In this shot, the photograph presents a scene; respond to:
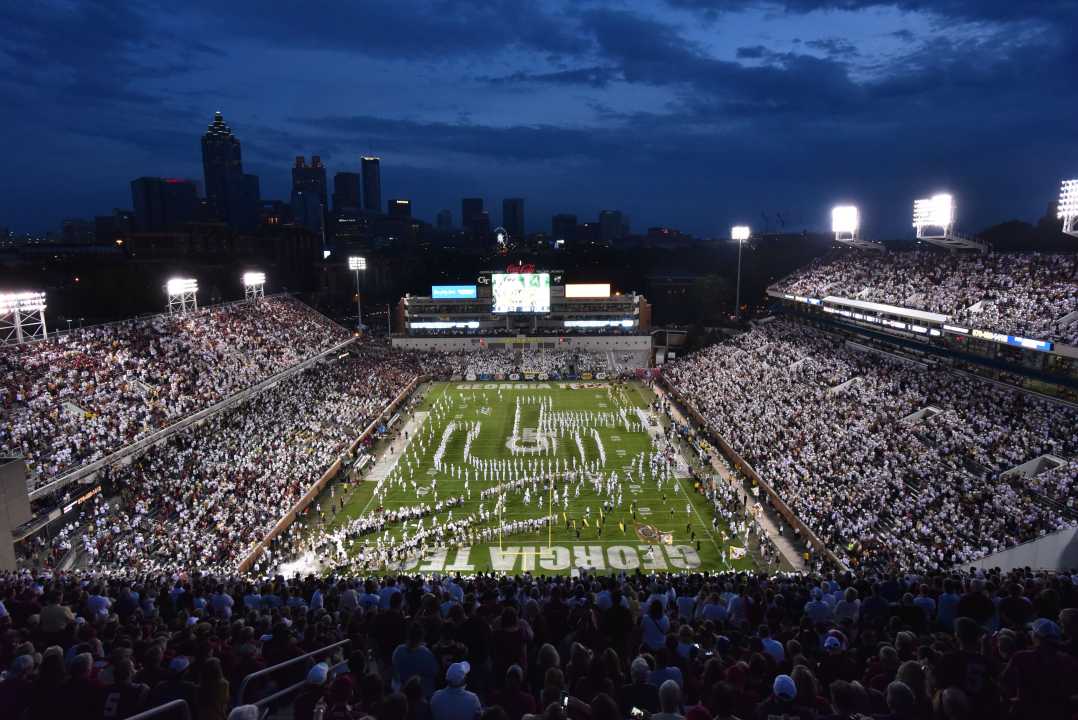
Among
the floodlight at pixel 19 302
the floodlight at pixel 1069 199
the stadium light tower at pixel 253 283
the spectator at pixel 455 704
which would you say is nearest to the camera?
the spectator at pixel 455 704

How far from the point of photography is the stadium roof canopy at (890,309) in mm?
31778

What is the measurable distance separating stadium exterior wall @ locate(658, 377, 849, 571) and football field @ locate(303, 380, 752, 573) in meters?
2.25

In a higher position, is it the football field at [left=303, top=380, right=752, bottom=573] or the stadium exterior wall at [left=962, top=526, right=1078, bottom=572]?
the stadium exterior wall at [left=962, top=526, right=1078, bottom=572]

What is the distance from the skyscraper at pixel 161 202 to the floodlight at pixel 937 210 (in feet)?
449

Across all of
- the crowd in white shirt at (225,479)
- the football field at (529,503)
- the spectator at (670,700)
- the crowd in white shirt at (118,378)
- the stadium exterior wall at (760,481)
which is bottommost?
the football field at (529,503)

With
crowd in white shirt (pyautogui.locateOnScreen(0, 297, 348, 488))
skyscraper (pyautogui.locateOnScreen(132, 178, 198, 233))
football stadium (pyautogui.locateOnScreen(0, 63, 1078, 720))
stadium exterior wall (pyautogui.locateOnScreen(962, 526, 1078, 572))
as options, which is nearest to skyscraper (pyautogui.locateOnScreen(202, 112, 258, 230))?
skyscraper (pyautogui.locateOnScreen(132, 178, 198, 233))

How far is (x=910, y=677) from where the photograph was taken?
15.3 feet

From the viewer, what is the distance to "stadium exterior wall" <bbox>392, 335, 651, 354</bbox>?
2446 inches

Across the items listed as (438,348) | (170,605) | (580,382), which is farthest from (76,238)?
(170,605)

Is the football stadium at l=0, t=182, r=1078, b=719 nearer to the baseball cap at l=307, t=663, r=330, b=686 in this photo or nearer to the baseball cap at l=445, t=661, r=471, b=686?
the baseball cap at l=307, t=663, r=330, b=686

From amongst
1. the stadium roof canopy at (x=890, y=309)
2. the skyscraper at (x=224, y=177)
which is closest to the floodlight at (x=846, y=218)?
the stadium roof canopy at (x=890, y=309)

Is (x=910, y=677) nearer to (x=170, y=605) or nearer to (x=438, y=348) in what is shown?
(x=170, y=605)

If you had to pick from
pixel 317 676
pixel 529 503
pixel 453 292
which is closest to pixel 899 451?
pixel 529 503

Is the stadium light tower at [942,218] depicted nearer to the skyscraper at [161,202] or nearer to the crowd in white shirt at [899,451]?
the crowd in white shirt at [899,451]
